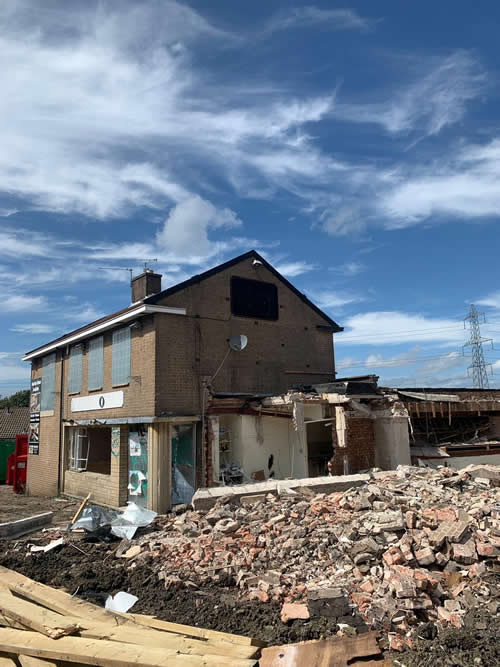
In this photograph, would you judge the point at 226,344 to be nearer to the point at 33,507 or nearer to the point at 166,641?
the point at 33,507

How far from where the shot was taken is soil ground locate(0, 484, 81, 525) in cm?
1596

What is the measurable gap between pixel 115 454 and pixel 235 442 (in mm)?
4201

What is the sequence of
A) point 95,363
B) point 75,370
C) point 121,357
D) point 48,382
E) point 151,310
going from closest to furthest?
point 151,310
point 121,357
point 95,363
point 75,370
point 48,382

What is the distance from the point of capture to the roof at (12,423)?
3778 cm

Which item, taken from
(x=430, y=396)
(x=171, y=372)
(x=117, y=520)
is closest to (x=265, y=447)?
(x=171, y=372)

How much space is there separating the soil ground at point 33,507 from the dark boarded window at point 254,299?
8.44 meters

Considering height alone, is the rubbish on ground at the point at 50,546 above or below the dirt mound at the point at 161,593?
above

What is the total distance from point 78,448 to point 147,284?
7.65 meters

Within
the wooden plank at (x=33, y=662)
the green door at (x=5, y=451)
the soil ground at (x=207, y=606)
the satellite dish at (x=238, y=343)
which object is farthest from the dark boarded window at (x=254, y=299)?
the green door at (x=5, y=451)

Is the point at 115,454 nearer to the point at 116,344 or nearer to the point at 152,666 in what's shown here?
the point at 116,344

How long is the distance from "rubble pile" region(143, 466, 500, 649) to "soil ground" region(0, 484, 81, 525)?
6.35 metres

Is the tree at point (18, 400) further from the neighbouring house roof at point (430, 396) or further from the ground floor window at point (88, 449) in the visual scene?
the neighbouring house roof at point (430, 396)

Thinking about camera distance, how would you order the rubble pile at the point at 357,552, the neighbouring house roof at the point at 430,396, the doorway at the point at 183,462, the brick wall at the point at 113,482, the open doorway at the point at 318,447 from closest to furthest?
the rubble pile at the point at 357,552 < the doorway at the point at 183,462 < the brick wall at the point at 113,482 < the neighbouring house roof at the point at 430,396 < the open doorway at the point at 318,447

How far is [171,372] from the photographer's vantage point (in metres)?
15.8
